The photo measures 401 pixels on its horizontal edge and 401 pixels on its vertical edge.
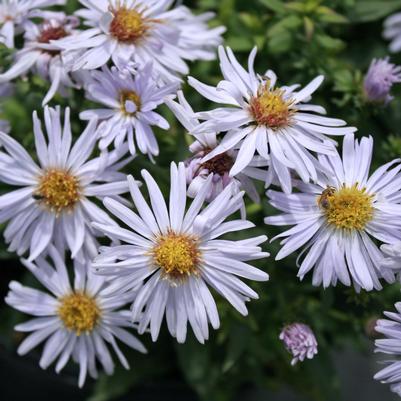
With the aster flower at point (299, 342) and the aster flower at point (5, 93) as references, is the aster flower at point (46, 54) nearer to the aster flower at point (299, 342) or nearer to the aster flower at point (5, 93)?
the aster flower at point (5, 93)

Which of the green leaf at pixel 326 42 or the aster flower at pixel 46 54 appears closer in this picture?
the aster flower at pixel 46 54

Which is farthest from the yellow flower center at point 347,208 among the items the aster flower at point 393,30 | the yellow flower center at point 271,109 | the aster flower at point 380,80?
the aster flower at point 393,30

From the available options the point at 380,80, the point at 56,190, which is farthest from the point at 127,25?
the point at 380,80

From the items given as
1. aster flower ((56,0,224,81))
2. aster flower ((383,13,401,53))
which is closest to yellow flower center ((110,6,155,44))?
aster flower ((56,0,224,81))

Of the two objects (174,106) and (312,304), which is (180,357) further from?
(174,106)

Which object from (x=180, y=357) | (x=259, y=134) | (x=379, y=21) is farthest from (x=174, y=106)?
(x=379, y=21)

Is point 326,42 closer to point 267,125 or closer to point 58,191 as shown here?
point 267,125
